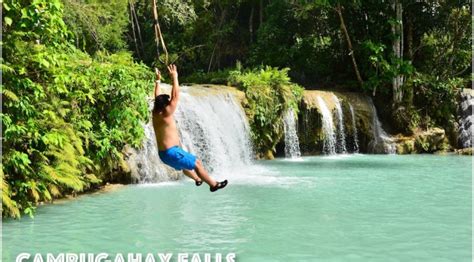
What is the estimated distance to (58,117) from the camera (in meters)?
9.40

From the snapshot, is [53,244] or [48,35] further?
[48,35]

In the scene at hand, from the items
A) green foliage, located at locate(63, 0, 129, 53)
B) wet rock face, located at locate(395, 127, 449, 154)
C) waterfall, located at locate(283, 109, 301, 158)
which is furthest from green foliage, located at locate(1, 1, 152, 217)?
wet rock face, located at locate(395, 127, 449, 154)

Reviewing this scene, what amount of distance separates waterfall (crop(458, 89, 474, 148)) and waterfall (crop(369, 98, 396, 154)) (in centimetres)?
261

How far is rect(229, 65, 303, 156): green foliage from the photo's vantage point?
17219 millimetres

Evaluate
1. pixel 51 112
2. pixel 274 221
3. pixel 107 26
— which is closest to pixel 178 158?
pixel 274 221

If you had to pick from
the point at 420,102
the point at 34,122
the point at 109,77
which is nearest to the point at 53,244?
the point at 34,122

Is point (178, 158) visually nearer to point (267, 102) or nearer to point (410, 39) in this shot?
point (267, 102)

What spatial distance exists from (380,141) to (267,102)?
4.67m

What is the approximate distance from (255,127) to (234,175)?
3.50 m

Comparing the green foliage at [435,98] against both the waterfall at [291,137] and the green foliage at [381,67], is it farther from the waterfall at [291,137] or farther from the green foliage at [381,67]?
the waterfall at [291,137]

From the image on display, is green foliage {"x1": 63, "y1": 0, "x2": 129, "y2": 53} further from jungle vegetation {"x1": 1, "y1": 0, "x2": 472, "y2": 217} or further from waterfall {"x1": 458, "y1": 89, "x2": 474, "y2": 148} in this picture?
waterfall {"x1": 458, "y1": 89, "x2": 474, "y2": 148}

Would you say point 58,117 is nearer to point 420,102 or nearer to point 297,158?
point 297,158

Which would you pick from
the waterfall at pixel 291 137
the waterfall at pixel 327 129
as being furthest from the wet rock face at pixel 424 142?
the waterfall at pixel 291 137

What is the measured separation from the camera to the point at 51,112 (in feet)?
28.2
